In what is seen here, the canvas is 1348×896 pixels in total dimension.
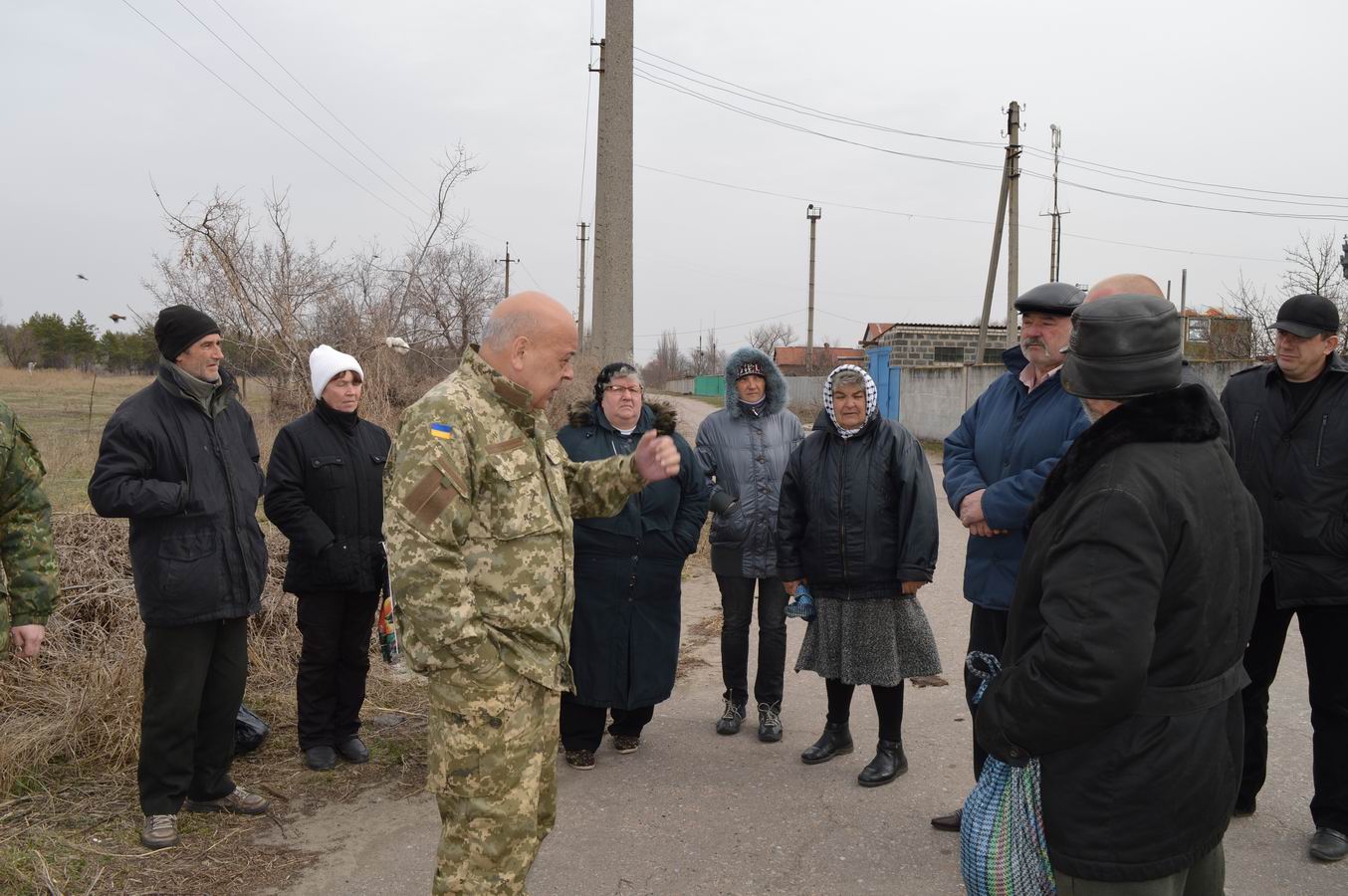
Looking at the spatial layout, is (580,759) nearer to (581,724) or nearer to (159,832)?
(581,724)

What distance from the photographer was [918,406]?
82.2 ft

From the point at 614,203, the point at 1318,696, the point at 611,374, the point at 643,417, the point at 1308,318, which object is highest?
the point at 614,203

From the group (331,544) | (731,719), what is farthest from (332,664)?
(731,719)

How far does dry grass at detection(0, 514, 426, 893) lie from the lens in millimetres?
3513

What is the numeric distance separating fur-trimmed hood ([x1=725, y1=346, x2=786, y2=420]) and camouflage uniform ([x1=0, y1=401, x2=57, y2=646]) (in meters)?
3.23

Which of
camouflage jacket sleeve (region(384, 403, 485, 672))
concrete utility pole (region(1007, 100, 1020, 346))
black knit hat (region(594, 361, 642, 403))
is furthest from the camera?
concrete utility pole (region(1007, 100, 1020, 346))

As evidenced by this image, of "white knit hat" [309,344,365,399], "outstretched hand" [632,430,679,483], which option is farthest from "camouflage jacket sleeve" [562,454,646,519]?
"white knit hat" [309,344,365,399]

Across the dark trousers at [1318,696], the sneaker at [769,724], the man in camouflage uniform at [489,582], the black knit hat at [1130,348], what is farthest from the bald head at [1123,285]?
the sneaker at [769,724]

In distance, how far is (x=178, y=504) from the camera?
3693 millimetres

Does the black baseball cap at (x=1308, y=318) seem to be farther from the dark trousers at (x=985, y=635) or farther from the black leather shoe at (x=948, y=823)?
the black leather shoe at (x=948, y=823)

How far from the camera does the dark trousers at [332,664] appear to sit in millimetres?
4617

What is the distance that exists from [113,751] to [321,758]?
2.94 feet

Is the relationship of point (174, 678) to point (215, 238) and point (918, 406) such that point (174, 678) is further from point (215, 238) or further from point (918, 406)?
point (918, 406)

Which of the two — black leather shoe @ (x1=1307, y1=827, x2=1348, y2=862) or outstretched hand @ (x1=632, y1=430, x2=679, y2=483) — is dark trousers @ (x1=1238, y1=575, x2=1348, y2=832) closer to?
black leather shoe @ (x1=1307, y1=827, x2=1348, y2=862)
